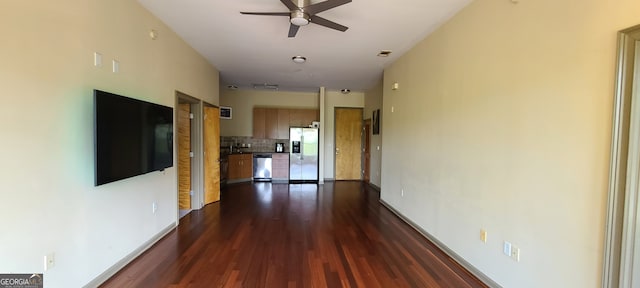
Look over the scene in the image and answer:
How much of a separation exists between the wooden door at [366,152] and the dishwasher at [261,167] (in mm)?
2738

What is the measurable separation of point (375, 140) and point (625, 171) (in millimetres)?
5486

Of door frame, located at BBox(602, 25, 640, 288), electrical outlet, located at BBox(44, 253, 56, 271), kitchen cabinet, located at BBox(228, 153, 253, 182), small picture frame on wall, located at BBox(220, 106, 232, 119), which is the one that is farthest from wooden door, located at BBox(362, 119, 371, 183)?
electrical outlet, located at BBox(44, 253, 56, 271)

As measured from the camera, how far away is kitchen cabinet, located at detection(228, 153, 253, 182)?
7.22 m

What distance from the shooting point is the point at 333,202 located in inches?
212

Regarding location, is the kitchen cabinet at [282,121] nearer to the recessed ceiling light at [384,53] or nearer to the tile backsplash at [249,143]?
the tile backsplash at [249,143]

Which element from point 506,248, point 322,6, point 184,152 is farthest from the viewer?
point 184,152

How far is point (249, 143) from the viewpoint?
8.24 metres

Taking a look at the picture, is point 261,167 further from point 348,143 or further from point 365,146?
point 365,146

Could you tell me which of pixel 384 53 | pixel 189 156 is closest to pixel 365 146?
pixel 384 53

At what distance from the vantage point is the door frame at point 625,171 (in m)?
1.43

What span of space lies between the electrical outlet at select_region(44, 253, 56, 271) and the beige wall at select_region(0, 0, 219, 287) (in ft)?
0.09

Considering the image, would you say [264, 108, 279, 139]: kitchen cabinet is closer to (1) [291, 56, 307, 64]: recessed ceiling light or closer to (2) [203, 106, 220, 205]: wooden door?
(2) [203, 106, 220, 205]: wooden door

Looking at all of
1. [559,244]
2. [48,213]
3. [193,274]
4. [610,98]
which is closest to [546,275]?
[559,244]

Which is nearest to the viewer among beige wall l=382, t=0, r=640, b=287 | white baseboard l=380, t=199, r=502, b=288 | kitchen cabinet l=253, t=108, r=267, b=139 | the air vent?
beige wall l=382, t=0, r=640, b=287
